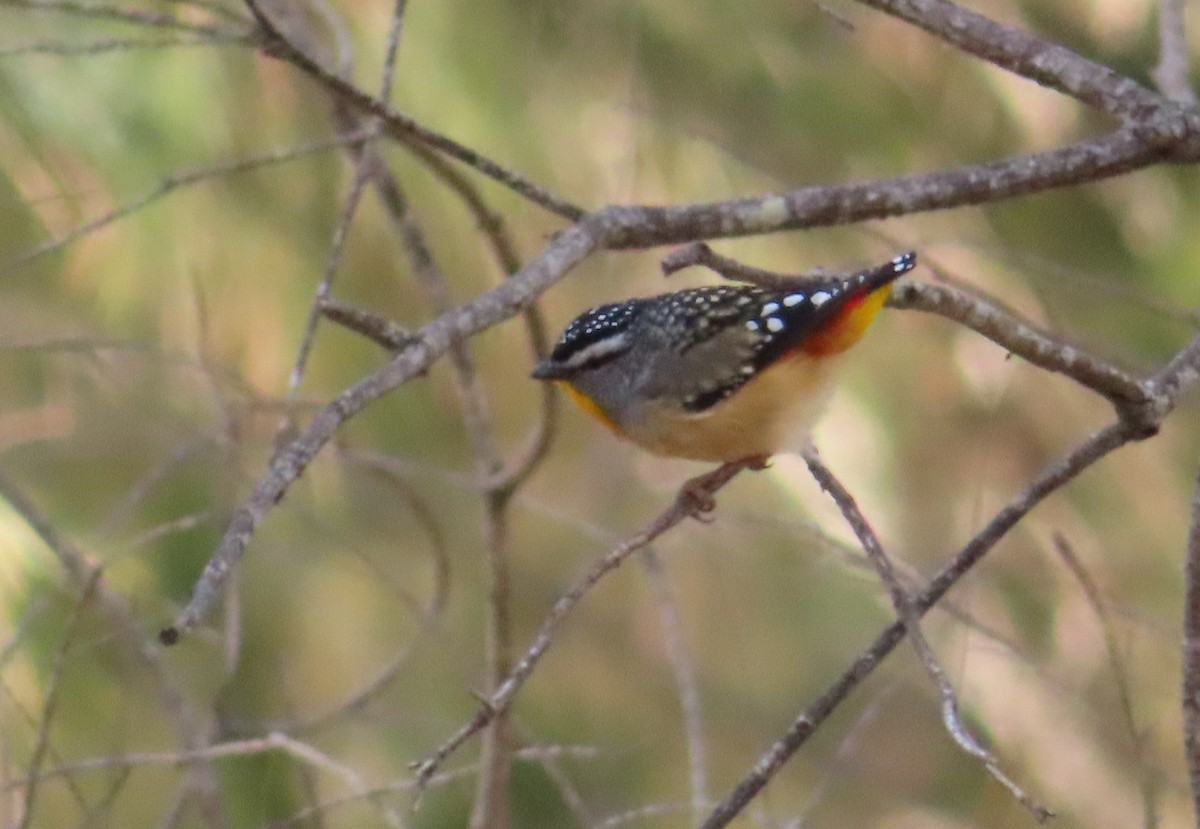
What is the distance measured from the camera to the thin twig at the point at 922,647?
1199mm

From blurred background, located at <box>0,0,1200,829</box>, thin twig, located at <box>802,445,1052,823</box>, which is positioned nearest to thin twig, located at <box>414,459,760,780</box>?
thin twig, located at <box>802,445,1052,823</box>

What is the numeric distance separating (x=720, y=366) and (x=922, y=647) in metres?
0.69

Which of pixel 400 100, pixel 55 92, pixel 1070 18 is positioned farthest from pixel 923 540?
pixel 55 92

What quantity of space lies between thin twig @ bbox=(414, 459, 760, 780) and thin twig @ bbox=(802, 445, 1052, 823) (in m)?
0.16

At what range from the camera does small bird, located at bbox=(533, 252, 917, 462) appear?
1.93 metres

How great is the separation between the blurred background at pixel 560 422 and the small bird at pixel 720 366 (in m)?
0.53

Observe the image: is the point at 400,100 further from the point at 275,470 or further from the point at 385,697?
the point at 275,470

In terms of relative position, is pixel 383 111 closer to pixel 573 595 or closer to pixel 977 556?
pixel 573 595

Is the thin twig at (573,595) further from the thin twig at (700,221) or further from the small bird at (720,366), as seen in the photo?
the thin twig at (700,221)

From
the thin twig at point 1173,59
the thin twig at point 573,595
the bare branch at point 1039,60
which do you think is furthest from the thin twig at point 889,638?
the thin twig at point 1173,59

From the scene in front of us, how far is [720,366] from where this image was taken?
6.54 feet

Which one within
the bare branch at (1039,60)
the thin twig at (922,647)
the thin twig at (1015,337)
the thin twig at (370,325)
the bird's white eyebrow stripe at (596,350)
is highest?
the bare branch at (1039,60)

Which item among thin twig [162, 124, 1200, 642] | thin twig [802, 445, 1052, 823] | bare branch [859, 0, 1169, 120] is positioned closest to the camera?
thin twig [162, 124, 1200, 642]

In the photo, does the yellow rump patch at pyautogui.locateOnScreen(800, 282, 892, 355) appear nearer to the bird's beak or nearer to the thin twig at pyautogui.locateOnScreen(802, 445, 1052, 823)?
the thin twig at pyautogui.locateOnScreen(802, 445, 1052, 823)
